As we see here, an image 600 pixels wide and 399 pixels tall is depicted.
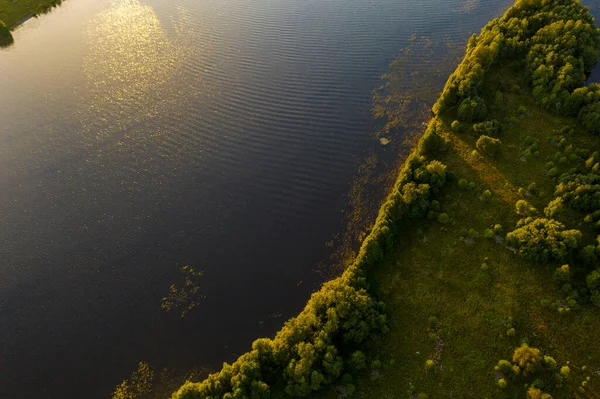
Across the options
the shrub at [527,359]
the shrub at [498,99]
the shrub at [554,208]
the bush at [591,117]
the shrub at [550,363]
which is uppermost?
the shrub at [498,99]

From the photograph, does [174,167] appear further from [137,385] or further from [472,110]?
[472,110]

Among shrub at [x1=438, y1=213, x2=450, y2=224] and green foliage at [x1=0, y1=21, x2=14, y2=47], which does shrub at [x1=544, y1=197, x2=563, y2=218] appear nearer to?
shrub at [x1=438, y1=213, x2=450, y2=224]

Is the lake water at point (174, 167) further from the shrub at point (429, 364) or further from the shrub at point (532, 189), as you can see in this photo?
the shrub at point (532, 189)

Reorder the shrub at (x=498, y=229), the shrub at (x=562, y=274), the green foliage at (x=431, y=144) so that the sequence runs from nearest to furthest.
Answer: the shrub at (x=562, y=274) → the shrub at (x=498, y=229) → the green foliage at (x=431, y=144)

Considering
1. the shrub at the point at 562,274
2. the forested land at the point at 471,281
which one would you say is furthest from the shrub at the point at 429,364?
the shrub at the point at 562,274

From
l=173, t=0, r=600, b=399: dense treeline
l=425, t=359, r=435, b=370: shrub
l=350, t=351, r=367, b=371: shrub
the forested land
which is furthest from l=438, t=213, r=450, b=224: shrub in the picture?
l=350, t=351, r=367, b=371: shrub

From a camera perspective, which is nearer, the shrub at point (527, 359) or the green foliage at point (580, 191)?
the shrub at point (527, 359)
